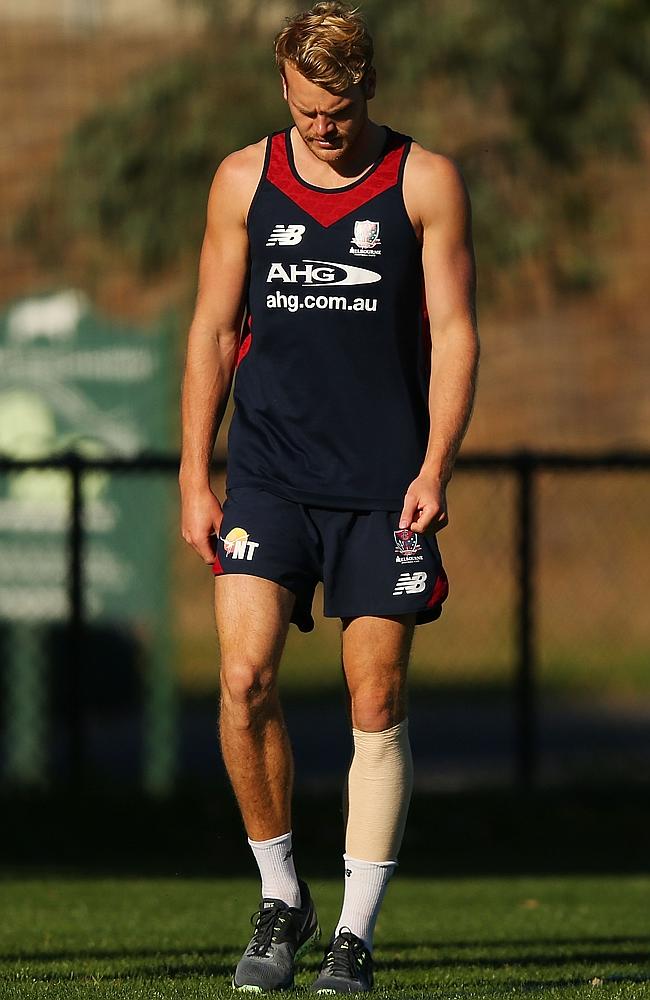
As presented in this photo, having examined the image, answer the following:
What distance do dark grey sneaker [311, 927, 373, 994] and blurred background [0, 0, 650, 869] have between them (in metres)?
4.20

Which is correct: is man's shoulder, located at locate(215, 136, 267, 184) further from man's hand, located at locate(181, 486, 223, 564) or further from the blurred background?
the blurred background

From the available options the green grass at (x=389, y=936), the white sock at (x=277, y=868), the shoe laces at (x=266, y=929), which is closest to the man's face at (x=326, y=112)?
the white sock at (x=277, y=868)

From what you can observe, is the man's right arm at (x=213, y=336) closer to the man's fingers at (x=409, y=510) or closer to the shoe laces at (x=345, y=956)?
the man's fingers at (x=409, y=510)

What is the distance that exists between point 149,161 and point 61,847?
790 centimetres

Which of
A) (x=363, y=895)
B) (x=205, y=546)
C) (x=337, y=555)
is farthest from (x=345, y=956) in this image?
(x=205, y=546)

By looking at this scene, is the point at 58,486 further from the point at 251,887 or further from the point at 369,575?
the point at 369,575

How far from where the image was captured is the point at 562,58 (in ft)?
48.6

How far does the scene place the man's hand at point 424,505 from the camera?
481 centimetres

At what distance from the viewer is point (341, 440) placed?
4.96 metres

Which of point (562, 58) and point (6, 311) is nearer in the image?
point (6, 311)

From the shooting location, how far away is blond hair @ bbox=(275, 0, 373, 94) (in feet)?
15.7

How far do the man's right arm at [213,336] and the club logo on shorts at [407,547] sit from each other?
19.6 inches

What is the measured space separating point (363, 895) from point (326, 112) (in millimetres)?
1922

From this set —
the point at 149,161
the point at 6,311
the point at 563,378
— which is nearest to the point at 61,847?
the point at 6,311
